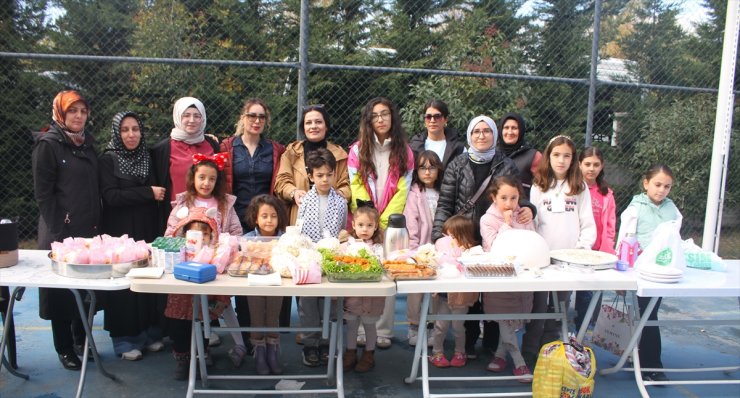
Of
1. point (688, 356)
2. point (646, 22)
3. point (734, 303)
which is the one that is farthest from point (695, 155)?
point (688, 356)

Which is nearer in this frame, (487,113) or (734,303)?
(734,303)

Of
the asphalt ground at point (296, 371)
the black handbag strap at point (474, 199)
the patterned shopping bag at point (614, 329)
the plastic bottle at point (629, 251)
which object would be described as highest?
the black handbag strap at point (474, 199)

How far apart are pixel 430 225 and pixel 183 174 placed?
5.79 feet

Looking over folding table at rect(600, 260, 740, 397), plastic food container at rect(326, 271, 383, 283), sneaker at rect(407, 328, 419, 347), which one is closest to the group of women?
sneaker at rect(407, 328, 419, 347)

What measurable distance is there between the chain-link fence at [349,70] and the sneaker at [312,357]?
3.32 meters

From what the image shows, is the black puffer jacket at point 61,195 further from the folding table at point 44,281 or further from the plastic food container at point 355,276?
the plastic food container at point 355,276

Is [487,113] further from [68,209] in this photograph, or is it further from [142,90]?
[68,209]

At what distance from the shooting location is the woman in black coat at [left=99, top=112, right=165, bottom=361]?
3.70 metres

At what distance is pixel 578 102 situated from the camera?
7715mm

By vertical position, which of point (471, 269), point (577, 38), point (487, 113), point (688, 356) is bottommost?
point (688, 356)

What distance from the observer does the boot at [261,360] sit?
3.59 m

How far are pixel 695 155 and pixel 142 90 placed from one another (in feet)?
25.5

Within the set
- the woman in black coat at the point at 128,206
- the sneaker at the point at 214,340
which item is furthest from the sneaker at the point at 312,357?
the woman in black coat at the point at 128,206

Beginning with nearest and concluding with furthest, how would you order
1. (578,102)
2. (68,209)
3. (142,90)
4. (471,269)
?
(471,269) < (68,209) < (142,90) < (578,102)
